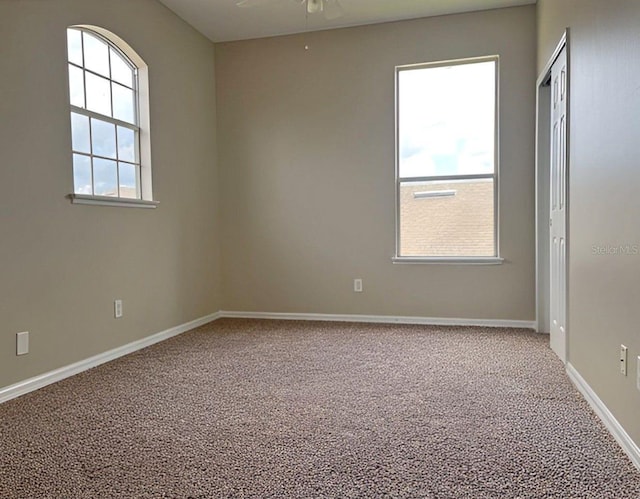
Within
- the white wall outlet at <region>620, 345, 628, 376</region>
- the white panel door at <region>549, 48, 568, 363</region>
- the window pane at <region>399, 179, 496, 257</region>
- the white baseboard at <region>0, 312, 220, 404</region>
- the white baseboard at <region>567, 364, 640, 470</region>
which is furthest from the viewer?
the window pane at <region>399, 179, 496, 257</region>

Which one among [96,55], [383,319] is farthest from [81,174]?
[383,319]

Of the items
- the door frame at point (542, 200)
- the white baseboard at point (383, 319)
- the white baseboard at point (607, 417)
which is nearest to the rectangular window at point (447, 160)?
the door frame at point (542, 200)

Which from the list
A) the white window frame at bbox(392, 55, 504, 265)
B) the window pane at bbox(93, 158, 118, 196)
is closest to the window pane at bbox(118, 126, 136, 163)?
the window pane at bbox(93, 158, 118, 196)

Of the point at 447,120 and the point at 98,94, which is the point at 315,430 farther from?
the point at 447,120

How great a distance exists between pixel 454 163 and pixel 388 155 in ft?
2.00

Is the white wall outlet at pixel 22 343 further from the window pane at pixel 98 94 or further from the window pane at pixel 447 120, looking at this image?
the window pane at pixel 447 120

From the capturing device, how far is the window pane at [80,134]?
3.15 m

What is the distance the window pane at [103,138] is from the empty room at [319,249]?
0.03 m

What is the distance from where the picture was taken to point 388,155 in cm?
449

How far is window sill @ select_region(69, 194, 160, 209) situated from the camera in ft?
10.2

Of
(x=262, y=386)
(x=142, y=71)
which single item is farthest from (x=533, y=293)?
(x=142, y=71)

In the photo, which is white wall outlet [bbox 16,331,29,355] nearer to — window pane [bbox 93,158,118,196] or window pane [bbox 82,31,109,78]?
window pane [bbox 93,158,118,196]

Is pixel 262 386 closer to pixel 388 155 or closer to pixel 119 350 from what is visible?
pixel 119 350

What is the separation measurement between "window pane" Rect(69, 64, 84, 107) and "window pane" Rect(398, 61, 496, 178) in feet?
8.87
